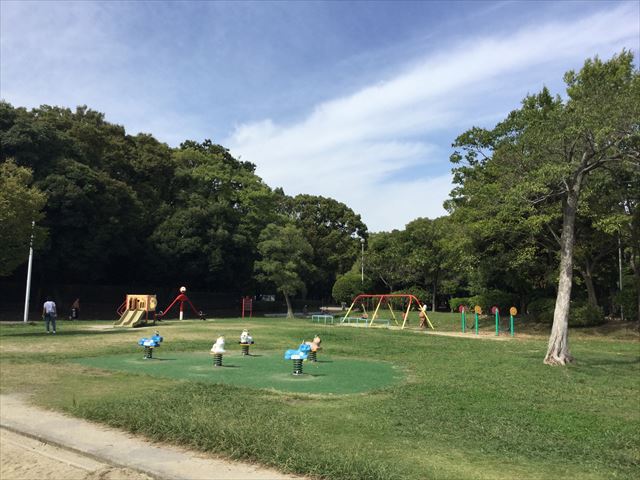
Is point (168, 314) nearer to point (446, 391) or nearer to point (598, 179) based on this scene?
point (598, 179)

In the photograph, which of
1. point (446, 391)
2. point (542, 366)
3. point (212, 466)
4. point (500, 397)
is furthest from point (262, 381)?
point (542, 366)

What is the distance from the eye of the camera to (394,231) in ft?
171

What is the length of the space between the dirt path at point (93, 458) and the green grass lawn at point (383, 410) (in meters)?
0.27

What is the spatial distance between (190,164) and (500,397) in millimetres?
46386

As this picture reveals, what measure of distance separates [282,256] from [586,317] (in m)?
24.6

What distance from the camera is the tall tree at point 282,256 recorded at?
4438cm

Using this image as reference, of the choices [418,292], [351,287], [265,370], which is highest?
[351,287]

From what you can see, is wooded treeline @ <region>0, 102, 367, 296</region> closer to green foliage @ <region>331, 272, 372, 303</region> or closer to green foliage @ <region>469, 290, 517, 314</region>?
green foliage @ <region>331, 272, 372, 303</region>

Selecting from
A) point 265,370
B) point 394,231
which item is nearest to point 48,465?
point 265,370

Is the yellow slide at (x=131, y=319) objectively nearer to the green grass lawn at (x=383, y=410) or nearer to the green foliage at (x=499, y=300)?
the green grass lawn at (x=383, y=410)

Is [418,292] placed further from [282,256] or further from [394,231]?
[282,256]

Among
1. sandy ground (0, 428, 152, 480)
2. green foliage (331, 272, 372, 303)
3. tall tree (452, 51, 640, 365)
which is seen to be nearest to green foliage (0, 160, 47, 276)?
sandy ground (0, 428, 152, 480)

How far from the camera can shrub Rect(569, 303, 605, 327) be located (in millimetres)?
27453

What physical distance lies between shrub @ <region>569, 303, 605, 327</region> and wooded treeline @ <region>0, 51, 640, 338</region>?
0.08 m
